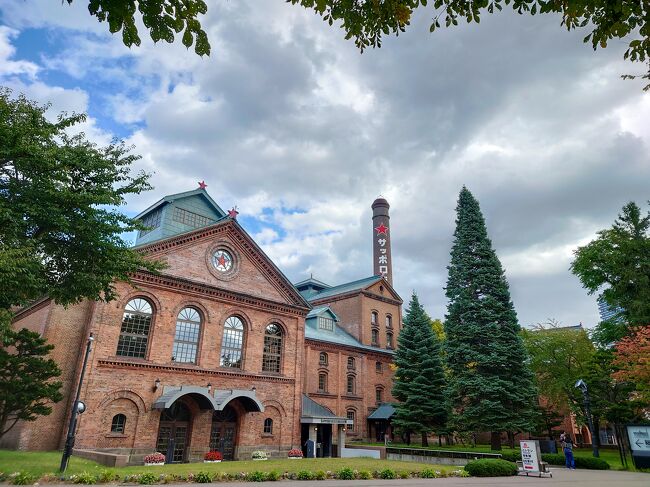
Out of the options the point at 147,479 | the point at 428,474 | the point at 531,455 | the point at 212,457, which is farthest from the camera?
the point at 212,457

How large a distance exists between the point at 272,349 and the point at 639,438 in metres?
20.4

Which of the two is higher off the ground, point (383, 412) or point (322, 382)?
point (322, 382)

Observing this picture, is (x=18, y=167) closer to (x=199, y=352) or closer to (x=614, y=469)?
(x=199, y=352)

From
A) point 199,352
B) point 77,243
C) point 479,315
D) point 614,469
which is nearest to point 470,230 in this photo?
→ point 479,315

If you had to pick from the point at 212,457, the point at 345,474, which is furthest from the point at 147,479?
the point at 212,457

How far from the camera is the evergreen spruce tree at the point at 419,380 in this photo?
31.4m

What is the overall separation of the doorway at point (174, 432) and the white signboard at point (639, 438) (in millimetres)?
22255

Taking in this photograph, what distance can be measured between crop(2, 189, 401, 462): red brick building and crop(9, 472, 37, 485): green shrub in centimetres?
715

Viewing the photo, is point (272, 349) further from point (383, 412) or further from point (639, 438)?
point (639, 438)

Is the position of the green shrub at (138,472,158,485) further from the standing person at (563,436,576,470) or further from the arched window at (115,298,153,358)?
the standing person at (563,436,576,470)

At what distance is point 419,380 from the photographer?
32438mm

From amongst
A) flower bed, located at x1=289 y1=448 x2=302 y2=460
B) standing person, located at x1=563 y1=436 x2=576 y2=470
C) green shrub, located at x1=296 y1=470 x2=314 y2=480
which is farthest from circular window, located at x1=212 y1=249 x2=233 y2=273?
standing person, located at x1=563 y1=436 x2=576 y2=470

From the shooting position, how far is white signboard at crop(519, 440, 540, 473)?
59.3ft

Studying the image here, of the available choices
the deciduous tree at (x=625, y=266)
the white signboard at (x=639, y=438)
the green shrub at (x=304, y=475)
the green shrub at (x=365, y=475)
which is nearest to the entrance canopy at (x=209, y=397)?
the green shrub at (x=304, y=475)
